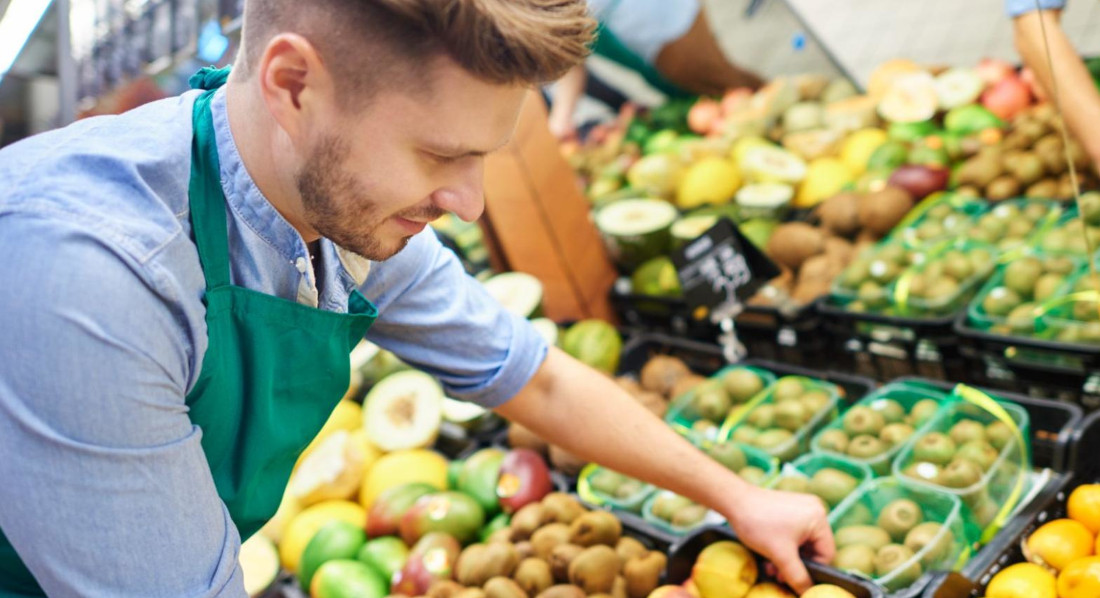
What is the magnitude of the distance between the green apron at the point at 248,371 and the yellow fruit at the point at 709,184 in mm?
2470

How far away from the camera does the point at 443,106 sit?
3.21ft

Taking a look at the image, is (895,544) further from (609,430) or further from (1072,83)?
(1072,83)

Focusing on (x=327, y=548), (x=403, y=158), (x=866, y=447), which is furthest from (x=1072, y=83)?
(x=327, y=548)

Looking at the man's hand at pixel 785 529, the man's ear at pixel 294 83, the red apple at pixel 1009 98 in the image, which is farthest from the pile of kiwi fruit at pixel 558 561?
the red apple at pixel 1009 98

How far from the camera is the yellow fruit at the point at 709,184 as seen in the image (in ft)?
11.8

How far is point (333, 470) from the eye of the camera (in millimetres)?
2590

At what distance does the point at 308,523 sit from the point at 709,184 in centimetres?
199

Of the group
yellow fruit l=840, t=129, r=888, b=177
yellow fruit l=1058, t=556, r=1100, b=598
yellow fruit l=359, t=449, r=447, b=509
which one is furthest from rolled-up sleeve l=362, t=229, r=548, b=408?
yellow fruit l=840, t=129, r=888, b=177

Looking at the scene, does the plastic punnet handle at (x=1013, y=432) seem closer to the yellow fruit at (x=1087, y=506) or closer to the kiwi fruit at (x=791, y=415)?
the yellow fruit at (x=1087, y=506)

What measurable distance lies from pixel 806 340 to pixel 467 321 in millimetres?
1508

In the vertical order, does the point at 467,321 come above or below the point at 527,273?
above

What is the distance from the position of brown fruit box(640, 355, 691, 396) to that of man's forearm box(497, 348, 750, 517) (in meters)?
1.07

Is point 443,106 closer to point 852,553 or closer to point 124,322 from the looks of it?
point 124,322

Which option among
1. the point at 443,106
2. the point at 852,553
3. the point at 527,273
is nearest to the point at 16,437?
the point at 443,106
